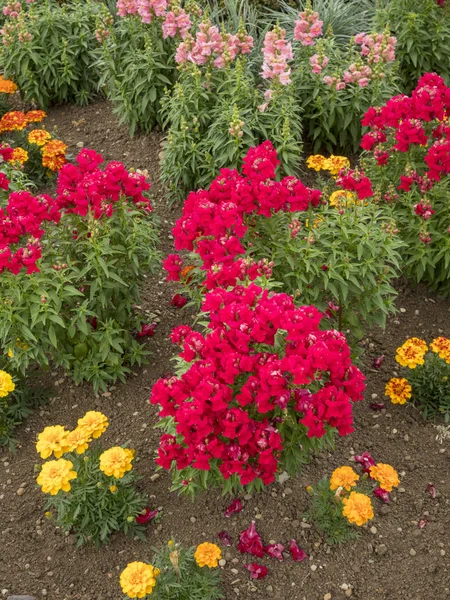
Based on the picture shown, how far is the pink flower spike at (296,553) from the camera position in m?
3.81

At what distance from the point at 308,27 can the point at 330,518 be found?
13.5 ft

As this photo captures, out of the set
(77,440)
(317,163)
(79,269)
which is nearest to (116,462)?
(77,440)

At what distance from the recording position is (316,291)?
4309 millimetres

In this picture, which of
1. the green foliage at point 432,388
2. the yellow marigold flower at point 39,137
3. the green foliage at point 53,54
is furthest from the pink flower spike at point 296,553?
the green foliage at point 53,54

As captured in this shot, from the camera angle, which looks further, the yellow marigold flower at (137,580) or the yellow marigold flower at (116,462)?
the yellow marigold flower at (116,462)

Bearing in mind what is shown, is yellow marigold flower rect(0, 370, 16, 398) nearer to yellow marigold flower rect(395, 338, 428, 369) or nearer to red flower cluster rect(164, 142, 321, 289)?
red flower cluster rect(164, 142, 321, 289)

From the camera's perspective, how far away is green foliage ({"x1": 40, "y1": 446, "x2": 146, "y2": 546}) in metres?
3.83

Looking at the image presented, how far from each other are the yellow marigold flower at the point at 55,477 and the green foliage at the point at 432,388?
2.21 m

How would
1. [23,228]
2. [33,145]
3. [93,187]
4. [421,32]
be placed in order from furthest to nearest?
[33,145] < [421,32] < [93,187] < [23,228]

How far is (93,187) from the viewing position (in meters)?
4.05

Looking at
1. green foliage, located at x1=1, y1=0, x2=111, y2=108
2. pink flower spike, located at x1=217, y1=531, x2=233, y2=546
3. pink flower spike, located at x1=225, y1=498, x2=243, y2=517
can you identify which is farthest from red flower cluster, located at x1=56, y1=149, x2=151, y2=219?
green foliage, located at x1=1, y1=0, x2=111, y2=108

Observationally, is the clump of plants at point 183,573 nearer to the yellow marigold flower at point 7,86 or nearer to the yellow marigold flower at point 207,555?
the yellow marigold flower at point 207,555

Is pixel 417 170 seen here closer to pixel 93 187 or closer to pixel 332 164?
pixel 332 164

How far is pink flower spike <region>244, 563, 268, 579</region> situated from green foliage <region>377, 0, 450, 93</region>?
4.70 meters
